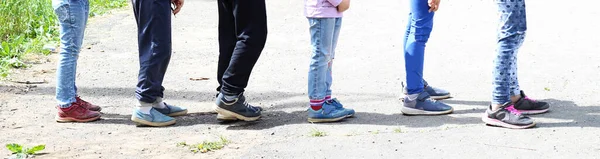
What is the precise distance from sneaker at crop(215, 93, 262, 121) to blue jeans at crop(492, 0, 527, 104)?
1.63 metres

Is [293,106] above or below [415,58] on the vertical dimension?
below

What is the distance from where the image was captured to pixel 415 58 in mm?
6582

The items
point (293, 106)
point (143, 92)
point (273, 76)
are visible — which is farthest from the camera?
point (273, 76)

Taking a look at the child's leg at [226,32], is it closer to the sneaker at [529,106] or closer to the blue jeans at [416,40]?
the blue jeans at [416,40]

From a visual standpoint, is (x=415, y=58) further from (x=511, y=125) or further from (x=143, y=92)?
(x=143, y=92)

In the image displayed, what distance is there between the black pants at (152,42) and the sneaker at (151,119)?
0.09 metres

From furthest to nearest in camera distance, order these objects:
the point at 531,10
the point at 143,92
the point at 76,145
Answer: the point at 531,10, the point at 143,92, the point at 76,145

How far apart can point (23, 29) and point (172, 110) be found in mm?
4145

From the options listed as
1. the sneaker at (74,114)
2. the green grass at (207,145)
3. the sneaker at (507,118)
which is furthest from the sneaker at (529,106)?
the sneaker at (74,114)

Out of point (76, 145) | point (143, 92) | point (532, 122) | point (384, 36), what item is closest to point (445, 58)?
point (384, 36)

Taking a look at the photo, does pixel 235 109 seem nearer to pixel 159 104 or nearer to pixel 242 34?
pixel 242 34

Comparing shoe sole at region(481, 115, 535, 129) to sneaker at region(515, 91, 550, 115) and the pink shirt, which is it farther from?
the pink shirt

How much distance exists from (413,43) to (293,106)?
1062 mm

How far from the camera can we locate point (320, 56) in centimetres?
624
